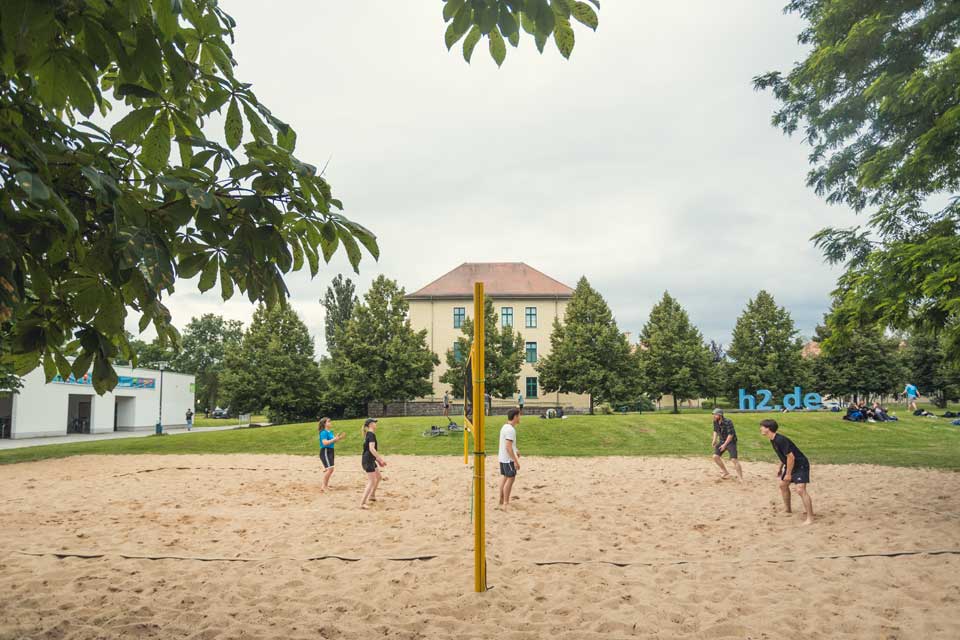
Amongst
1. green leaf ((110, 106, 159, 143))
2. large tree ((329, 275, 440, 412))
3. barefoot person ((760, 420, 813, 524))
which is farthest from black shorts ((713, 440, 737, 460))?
large tree ((329, 275, 440, 412))

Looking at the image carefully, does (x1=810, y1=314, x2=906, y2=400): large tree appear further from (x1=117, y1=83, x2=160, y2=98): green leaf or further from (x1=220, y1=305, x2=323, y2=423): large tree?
(x1=117, y1=83, x2=160, y2=98): green leaf

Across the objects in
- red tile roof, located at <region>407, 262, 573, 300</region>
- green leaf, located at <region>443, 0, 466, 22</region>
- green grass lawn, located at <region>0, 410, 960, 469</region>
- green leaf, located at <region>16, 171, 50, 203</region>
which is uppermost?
red tile roof, located at <region>407, 262, 573, 300</region>

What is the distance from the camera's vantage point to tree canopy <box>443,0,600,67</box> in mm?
2717

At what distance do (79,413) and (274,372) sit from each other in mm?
15843

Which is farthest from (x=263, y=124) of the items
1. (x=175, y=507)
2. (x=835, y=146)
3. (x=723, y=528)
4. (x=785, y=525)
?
(x=835, y=146)

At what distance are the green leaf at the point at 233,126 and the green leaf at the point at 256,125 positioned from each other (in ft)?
0.14

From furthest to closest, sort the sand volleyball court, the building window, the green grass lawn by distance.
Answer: the building window
the green grass lawn
the sand volleyball court

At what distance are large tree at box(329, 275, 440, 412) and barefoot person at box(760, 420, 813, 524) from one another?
33797 mm

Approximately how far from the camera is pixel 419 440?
2525 cm

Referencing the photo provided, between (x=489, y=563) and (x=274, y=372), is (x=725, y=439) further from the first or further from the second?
(x=274, y=372)

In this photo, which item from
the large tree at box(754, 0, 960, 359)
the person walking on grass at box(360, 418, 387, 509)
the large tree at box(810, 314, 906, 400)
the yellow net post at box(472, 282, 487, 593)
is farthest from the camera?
the large tree at box(810, 314, 906, 400)

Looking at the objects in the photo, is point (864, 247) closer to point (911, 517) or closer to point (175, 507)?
point (911, 517)

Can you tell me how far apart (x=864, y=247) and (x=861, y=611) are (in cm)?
752

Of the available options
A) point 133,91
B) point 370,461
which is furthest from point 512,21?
point 370,461
